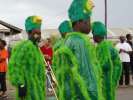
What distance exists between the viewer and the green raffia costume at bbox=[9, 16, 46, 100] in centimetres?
994

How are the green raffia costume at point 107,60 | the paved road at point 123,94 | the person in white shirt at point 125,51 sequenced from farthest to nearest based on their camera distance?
the person in white shirt at point 125,51
the paved road at point 123,94
the green raffia costume at point 107,60

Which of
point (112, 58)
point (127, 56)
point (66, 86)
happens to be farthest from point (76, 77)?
point (127, 56)

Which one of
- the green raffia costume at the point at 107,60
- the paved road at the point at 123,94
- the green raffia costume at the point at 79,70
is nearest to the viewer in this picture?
the green raffia costume at the point at 79,70

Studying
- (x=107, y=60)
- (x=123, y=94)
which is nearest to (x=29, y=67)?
(x=107, y=60)

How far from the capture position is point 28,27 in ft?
33.6

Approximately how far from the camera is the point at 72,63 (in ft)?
21.7

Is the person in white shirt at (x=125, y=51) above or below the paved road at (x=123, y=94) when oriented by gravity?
above

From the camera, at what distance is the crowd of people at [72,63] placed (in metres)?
6.62

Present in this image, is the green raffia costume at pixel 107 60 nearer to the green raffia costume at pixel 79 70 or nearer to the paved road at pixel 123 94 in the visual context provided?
the green raffia costume at pixel 79 70

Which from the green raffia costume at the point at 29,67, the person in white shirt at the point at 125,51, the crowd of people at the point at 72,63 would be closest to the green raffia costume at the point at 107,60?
the crowd of people at the point at 72,63

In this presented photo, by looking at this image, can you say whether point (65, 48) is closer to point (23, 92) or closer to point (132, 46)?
point (23, 92)

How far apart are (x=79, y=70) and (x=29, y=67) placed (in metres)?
3.54

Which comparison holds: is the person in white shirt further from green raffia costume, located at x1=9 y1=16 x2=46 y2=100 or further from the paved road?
green raffia costume, located at x1=9 y1=16 x2=46 y2=100

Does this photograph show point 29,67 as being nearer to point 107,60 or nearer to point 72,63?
point 107,60
